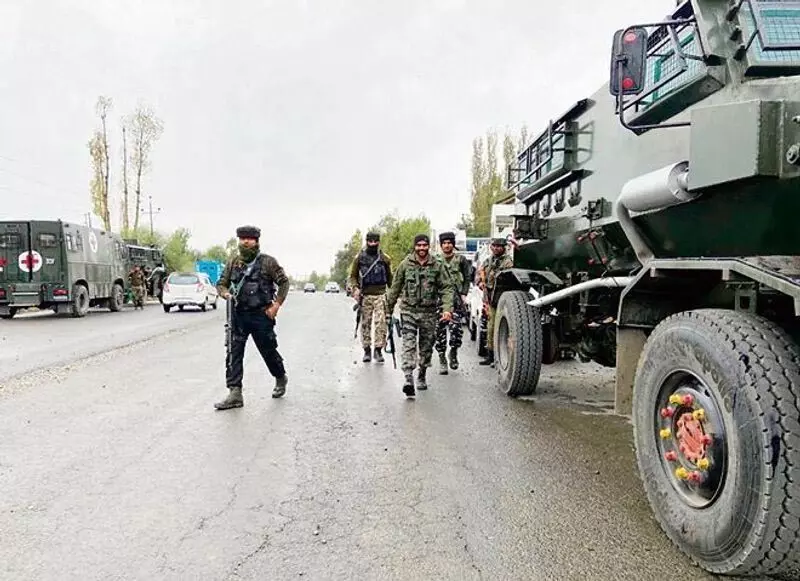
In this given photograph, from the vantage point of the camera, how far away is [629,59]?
302 centimetres

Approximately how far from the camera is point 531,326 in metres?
5.84

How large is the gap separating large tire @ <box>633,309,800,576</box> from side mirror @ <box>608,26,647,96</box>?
3.85ft

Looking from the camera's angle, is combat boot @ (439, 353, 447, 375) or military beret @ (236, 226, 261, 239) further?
combat boot @ (439, 353, 447, 375)

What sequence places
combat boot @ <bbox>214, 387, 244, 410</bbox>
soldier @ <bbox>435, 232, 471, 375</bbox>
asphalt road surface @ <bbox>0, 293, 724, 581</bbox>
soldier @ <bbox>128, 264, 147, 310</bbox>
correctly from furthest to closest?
soldier @ <bbox>128, 264, 147, 310</bbox>, soldier @ <bbox>435, 232, 471, 375</bbox>, combat boot @ <bbox>214, 387, 244, 410</bbox>, asphalt road surface @ <bbox>0, 293, 724, 581</bbox>

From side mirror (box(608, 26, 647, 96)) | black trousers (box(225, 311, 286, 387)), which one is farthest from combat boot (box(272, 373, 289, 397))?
side mirror (box(608, 26, 647, 96))

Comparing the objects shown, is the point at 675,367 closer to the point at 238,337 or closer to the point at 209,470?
the point at 209,470

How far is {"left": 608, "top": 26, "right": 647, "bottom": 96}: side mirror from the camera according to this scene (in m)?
3.00

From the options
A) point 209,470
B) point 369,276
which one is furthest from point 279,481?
point 369,276

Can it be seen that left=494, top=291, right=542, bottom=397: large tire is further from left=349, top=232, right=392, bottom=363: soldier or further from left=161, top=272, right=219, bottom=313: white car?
left=161, top=272, right=219, bottom=313: white car

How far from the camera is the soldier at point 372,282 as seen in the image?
825 cm

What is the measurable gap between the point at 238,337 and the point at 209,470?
2.11 metres

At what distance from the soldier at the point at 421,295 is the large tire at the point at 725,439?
140 inches

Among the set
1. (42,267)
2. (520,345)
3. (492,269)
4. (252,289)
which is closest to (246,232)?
(252,289)

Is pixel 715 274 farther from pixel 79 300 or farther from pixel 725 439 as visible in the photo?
pixel 79 300
